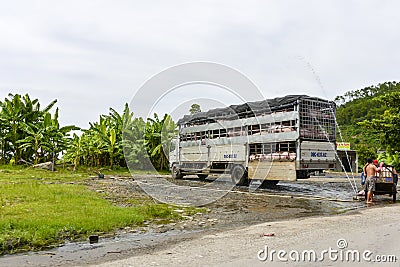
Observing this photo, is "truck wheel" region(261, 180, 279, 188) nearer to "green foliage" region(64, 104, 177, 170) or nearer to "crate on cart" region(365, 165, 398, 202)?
"crate on cart" region(365, 165, 398, 202)

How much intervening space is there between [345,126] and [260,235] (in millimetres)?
63440

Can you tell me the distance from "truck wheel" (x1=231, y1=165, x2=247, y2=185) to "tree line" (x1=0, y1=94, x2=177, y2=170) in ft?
25.4

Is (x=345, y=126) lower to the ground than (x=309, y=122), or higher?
higher

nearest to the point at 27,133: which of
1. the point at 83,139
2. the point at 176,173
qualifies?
the point at 83,139

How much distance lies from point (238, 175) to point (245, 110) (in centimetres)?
317

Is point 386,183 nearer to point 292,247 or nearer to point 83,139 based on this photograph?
point 292,247

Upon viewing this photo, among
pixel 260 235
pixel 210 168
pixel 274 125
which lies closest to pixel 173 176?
pixel 210 168

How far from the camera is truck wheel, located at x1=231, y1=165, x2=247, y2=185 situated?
17.8 metres

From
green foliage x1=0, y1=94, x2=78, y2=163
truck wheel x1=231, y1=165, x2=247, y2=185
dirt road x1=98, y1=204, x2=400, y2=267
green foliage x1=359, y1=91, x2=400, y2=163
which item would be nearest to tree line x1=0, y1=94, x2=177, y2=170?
green foliage x1=0, y1=94, x2=78, y2=163

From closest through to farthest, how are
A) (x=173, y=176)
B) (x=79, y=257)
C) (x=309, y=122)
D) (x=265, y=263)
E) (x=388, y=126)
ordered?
(x=265, y=263) → (x=79, y=257) → (x=309, y=122) → (x=388, y=126) → (x=173, y=176)

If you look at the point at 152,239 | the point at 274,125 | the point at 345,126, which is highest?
the point at 345,126

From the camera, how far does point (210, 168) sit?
784 inches

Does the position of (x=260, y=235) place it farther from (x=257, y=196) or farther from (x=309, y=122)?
(x=309, y=122)

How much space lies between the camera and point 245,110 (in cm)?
1762
